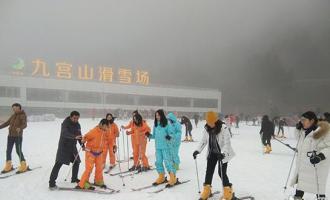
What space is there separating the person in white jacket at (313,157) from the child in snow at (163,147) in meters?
2.95

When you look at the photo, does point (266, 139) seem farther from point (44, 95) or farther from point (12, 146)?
point (44, 95)

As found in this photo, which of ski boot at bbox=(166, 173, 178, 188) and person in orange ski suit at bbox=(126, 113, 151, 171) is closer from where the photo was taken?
ski boot at bbox=(166, 173, 178, 188)

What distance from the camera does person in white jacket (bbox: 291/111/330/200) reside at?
5.18 m

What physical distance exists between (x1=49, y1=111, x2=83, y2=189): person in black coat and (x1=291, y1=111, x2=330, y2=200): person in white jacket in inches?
185

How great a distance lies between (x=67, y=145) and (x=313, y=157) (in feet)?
17.1

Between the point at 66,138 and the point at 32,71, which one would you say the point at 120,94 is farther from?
the point at 66,138

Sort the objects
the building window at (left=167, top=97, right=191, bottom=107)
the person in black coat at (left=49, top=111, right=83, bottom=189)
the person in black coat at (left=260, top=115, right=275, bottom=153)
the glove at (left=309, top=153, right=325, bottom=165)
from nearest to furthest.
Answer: the glove at (left=309, top=153, right=325, bottom=165) → the person in black coat at (left=49, top=111, right=83, bottom=189) → the person in black coat at (left=260, top=115, right=275, bottom=153) → the building window at (left=167, top=97, right=191, bottom=107)

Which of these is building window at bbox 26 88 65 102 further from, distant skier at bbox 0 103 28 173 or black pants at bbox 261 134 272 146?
distant skier at bbox 0 103 28 173

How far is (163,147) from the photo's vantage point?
7.68 metres

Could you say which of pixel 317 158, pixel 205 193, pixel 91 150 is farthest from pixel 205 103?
pixel 317 158

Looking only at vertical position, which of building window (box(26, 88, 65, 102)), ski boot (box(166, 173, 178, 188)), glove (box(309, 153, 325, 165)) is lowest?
ski boot (box(166, 173, 178, 188))

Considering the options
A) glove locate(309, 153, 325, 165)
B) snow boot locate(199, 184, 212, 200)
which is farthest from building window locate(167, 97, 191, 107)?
glove locate(309, 153, 325, 165)

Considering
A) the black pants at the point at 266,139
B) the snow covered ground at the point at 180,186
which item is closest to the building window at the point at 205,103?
the black pants at the point at 266,139

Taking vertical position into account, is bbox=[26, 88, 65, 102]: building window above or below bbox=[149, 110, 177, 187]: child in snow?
above
